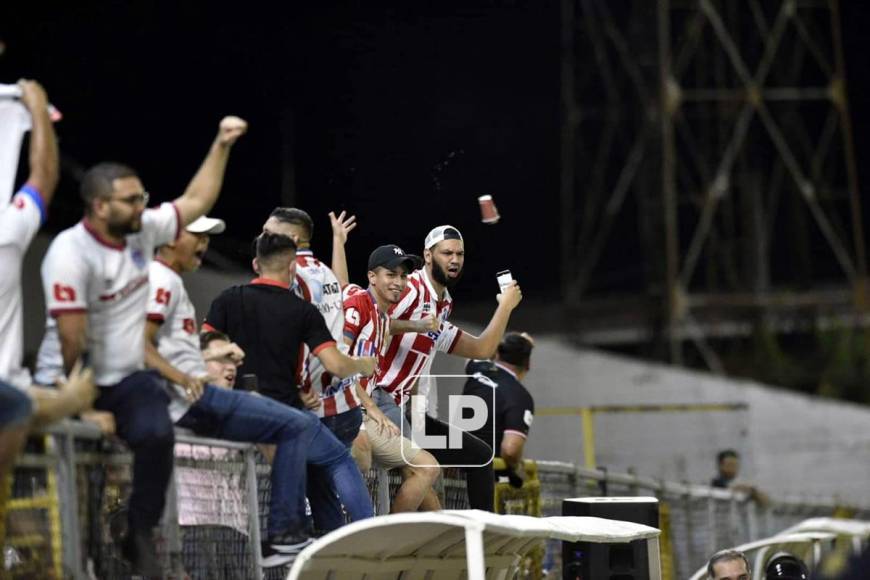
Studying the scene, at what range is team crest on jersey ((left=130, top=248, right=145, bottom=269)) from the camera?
6512 millimetres

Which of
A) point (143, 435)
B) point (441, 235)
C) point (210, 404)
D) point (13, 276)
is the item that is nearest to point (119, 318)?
point (143, 435)

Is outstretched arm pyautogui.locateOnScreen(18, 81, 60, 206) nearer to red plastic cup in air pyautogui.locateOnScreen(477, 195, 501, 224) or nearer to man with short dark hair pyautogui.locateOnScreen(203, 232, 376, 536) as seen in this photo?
man with short dark hair pyautogui.locateOnScreen(203, 232, 376, 536)

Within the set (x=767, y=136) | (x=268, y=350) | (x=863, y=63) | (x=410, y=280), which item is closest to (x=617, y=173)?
(x=767, y=136)

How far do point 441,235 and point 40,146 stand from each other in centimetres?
453

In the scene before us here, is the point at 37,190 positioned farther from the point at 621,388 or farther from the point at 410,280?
the point at 621,388

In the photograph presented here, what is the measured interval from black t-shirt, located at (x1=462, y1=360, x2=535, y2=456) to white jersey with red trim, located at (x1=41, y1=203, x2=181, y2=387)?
4592 millimetres

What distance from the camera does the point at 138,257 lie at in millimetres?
6531

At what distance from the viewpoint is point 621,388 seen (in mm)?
26000

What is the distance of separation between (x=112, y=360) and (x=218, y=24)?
19.5 ft

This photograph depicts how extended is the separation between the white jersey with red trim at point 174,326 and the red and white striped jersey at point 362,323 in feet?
6.98

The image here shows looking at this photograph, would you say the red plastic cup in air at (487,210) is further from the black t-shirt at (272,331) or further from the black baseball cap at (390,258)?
the black t-shirt at (272,331)

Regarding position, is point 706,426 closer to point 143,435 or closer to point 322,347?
point 322,347

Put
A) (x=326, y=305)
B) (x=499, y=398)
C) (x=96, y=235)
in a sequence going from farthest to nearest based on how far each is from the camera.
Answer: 1. (x=499, y=398)
2. (x=326, y=305)
3. (x=96, y=235)

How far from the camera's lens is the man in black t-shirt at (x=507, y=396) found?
10906 mm
